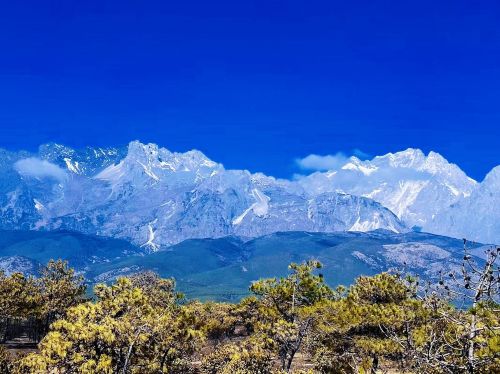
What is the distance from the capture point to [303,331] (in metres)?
38.5

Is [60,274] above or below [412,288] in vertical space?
above

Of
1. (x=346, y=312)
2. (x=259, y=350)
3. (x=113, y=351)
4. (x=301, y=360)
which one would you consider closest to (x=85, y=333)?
(x=113, y=351)

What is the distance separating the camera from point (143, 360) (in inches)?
1190

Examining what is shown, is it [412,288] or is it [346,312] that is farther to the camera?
[346,312]

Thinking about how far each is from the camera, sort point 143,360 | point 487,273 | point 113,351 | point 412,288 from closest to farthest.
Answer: point 487,273, point 412,288, point 113,351, point 143,360

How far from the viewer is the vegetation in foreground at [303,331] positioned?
17.4 m

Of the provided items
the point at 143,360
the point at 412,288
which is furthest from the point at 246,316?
the point at 412,288

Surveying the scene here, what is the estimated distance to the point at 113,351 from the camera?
2653cm

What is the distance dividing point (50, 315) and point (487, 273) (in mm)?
80411

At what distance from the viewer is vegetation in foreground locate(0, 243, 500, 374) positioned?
1736 cm

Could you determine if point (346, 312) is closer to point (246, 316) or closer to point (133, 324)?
point (133, 324)

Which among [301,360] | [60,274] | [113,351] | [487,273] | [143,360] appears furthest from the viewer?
[60,274]

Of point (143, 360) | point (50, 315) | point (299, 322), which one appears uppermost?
point (50, 315)

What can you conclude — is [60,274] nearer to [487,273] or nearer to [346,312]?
[346,312]
